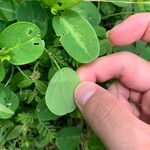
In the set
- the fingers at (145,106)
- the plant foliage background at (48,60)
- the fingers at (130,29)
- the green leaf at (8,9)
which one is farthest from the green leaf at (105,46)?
the green leaf at (8,9)

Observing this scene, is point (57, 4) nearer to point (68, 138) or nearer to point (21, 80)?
point (21, 80)

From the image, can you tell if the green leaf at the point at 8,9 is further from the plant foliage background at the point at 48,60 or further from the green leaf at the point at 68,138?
the green leaf at the point at 68,138

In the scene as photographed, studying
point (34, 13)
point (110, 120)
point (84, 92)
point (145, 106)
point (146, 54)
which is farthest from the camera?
point (146, 54)

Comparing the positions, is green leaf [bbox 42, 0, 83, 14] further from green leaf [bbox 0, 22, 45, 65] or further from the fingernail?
the fingernail

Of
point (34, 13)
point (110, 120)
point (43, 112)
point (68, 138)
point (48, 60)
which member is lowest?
point (68, 138)

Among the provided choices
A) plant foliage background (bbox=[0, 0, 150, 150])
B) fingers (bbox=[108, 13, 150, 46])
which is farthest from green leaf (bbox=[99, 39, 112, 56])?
fingers (bbox=[108, 13, 150, 46])

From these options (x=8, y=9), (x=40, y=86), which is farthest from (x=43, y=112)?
(x=8, y=9)
